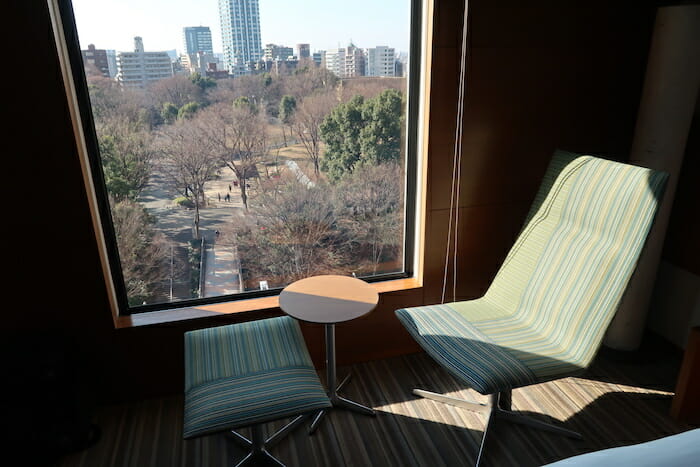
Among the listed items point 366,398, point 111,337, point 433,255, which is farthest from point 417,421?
point 111,337

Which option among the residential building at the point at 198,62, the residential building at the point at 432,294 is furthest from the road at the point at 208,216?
the residential building at the point at 198,62

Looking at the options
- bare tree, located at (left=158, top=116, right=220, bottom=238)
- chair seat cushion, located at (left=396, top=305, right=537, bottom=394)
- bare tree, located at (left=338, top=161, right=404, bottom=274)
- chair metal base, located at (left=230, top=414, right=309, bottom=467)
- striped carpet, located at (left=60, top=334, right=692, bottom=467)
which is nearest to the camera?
chair seat cushion, located at (left=396, top=305, right=537, bottom=394)

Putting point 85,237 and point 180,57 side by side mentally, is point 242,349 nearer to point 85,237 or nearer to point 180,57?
point 85,237

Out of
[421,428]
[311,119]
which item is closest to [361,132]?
[311,119]

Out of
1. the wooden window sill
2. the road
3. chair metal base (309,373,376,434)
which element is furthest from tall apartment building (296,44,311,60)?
chair metal base (309,373,376,434)

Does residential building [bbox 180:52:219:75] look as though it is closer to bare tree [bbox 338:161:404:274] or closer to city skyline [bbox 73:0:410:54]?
city skyline [bbox 73:0:410:54]

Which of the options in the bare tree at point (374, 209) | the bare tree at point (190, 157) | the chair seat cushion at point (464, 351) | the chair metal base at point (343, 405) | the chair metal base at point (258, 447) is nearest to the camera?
the chair seat cushion at point (464, 351)

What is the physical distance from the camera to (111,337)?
2334 mm

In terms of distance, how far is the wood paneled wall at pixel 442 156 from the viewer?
2.03 meters

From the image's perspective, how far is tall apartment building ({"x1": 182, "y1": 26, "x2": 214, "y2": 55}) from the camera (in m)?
2.15

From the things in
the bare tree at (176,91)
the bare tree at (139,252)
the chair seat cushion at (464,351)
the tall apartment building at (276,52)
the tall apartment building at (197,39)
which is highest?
the tall apartment building at (197,39)

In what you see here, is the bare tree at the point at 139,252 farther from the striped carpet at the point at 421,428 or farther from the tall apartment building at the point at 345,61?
the tall apartment building at the point at 345,61

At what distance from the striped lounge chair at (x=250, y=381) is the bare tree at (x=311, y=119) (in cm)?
85

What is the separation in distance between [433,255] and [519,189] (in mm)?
594
